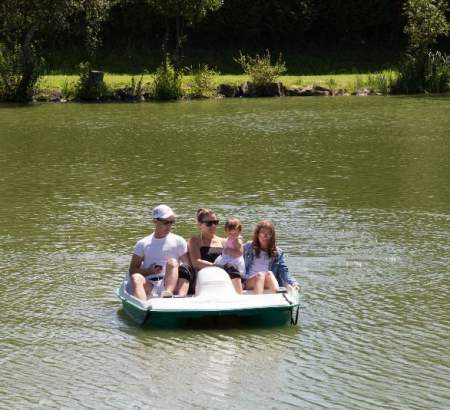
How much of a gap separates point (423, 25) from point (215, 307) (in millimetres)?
37492

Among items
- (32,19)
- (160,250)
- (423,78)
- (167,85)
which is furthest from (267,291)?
(423,78)

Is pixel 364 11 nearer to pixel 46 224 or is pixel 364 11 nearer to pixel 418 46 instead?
pixel 418 46

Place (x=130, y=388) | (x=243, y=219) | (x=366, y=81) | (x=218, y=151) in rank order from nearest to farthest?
(x=130, y=388), (x=243, y=219), (x=218, y=151), (x=366, y=81)

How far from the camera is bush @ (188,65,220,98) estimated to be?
43750mm

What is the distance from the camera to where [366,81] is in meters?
45.9

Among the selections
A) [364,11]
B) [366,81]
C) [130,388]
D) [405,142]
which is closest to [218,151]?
[405,142]

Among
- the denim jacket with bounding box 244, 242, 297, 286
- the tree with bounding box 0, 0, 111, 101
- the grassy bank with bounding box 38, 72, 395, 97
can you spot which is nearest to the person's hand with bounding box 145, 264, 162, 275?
the denim jacket with bounding box 244, 242, 297, 286

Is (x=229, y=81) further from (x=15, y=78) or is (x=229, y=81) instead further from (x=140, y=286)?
(x=140, y=286)

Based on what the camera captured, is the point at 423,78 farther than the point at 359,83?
Yes

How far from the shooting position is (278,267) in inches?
475

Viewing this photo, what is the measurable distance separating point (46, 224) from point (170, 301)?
673cm

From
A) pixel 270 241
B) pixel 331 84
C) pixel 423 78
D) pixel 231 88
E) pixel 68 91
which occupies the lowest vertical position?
pixel 270 241

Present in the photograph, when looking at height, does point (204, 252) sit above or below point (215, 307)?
above

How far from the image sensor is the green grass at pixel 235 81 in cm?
4419
